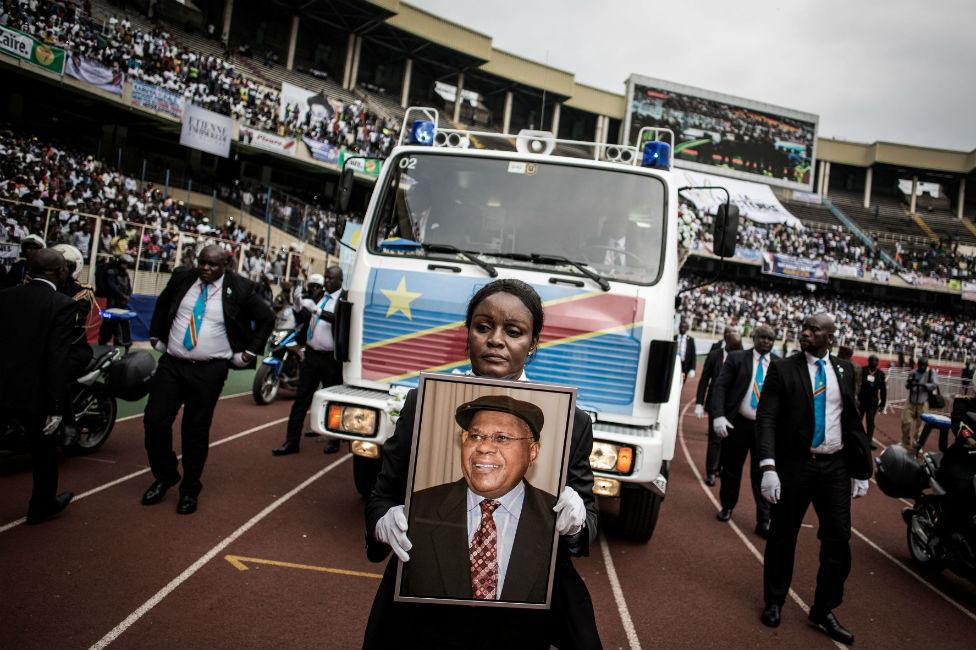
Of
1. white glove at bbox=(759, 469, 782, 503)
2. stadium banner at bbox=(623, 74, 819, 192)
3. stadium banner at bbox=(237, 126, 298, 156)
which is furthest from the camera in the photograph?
Answer: stadium banner at bbox=(623, 74, 819, 192)

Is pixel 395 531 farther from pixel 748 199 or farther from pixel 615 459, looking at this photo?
pixel 748 199

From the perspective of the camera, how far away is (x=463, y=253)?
4.25 meters

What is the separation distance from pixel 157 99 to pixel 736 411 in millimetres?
24752

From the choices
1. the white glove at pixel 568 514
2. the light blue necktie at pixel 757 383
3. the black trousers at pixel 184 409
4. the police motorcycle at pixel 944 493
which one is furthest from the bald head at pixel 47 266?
the police motorcycle at pixel 944 493

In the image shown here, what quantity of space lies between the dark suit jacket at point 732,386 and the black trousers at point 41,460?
5.75 metres

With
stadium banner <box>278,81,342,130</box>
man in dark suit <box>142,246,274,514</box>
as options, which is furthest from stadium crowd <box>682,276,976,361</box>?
man in dark suit <box>142,246,274,514</box>

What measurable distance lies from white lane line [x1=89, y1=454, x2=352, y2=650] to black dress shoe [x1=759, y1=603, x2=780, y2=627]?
143 inches

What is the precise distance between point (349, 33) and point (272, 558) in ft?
134

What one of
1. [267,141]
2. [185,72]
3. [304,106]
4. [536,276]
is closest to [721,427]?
[536,276]

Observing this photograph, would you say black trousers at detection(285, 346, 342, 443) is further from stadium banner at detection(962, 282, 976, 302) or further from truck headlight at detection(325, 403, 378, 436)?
stadium banner at detection(962, 282, 976, 302)

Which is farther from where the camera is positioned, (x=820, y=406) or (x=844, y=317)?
(x=844, y=317)

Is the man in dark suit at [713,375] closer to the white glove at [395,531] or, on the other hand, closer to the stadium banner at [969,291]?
the white glove at [395,531]

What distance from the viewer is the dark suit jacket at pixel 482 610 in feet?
5.61

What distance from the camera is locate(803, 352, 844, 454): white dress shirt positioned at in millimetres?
4000
